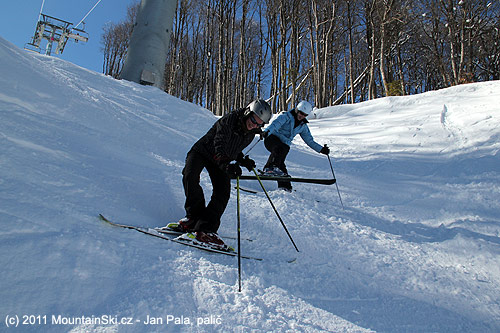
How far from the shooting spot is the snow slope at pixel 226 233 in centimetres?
177

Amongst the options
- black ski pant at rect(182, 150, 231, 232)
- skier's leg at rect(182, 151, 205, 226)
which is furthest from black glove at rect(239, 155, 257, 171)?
skier's leg at rect(182, 151, 205, 226)

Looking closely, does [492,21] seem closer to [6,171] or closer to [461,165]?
[461,165]

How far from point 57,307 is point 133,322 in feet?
1.39

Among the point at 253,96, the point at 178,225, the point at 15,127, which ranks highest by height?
the point at 253,96

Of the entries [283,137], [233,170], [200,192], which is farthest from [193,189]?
Answer: [283,137]

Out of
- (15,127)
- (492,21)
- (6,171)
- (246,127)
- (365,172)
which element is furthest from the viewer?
(492,21)

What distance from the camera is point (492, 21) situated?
52.9 feet

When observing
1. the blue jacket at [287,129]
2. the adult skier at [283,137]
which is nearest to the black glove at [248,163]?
the adult skier at [283,137]

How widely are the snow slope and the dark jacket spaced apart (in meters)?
0.93

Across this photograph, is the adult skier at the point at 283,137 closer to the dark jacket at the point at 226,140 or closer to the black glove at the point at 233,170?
the dark jacket at the point at 226,140

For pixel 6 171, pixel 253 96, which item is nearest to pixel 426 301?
pixel 6 171

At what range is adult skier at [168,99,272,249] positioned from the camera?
282 cm

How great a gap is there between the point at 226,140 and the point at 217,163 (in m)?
0.26

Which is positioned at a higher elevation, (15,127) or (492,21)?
(492,21)
